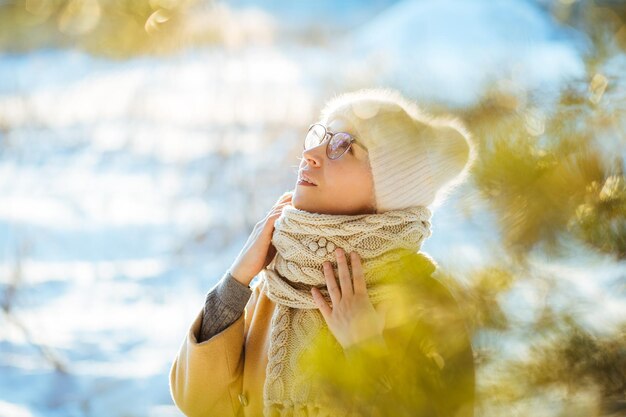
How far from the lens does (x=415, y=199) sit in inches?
60.4

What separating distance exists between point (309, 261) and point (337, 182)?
166mm

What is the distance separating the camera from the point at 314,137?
1.58m

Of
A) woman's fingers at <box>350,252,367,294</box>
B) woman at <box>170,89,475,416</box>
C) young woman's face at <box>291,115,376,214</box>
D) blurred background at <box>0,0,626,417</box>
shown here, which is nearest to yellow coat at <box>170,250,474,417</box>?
woman at <box>170,89,475,416</box>

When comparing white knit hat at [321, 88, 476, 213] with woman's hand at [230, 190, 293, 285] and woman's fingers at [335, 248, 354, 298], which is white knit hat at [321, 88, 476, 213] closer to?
woman's fingers at [335, 248, 354, 298]

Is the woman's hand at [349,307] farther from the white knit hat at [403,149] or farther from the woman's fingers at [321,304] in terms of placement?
the white knit hat at [403,149]

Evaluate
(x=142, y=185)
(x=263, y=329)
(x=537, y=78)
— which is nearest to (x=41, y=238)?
(x=142, y=185)

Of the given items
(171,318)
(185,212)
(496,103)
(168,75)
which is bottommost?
A: (171,318)

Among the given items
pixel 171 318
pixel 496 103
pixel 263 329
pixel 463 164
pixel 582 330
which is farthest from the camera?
pixel 171 318

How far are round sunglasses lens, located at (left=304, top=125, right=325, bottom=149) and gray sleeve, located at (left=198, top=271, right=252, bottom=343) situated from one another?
0.31 metres

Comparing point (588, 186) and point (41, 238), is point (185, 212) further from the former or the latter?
point (588, 186)

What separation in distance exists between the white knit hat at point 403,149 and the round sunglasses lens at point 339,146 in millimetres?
28

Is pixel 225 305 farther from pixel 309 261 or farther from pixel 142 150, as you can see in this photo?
pixel 142 150

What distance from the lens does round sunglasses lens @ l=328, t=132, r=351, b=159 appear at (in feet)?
4.94

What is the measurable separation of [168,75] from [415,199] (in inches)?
163
